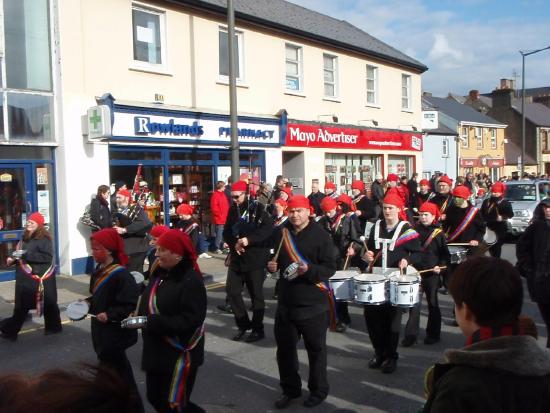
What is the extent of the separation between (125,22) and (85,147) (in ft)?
10.8

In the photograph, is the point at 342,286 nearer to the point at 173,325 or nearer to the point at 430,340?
the point at 430,340

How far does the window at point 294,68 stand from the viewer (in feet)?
61.4

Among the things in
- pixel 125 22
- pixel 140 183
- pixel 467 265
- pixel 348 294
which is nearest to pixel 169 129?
pixel 140 183

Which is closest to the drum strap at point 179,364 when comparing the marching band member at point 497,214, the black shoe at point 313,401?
the black shoe at point 313,401

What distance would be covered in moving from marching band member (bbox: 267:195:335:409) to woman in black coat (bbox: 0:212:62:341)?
4.01m

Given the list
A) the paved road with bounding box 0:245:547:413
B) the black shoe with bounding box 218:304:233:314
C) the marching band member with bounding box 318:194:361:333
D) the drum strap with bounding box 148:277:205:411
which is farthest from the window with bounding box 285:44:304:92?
the drum strap with bounding box 148:277:205:411

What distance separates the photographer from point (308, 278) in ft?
17.3

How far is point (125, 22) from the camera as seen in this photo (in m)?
13.6

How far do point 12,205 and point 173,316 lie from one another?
9.11 metres

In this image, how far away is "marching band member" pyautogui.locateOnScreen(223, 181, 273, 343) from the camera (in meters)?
7.63

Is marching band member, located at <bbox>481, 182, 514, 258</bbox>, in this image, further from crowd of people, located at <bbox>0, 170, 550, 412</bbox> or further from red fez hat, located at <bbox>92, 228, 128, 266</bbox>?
red fez hat, located at <bbox>92, 228, 128, 266</bbox>

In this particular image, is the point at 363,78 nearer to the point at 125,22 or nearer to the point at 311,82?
the point at 311,82

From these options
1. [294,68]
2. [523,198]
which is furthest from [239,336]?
[523,198]

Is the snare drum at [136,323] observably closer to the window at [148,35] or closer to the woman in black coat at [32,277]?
the woman in black coat at [32,277]
